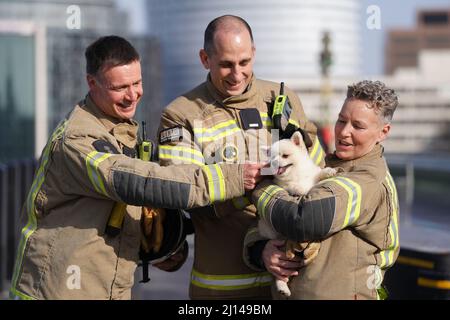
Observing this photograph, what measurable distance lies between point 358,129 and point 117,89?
1.23 meters

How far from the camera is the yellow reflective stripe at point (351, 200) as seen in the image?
12.5 feet

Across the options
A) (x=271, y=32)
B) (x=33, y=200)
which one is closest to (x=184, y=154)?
(x=33, y=200)

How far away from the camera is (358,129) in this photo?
414cm

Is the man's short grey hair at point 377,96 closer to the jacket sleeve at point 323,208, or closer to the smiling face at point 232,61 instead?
the jacket sleeve at point 323,208

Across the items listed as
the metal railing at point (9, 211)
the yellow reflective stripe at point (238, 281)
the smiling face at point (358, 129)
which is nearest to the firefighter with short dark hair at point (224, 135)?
the yellow reflective stripe at point (238, 281)

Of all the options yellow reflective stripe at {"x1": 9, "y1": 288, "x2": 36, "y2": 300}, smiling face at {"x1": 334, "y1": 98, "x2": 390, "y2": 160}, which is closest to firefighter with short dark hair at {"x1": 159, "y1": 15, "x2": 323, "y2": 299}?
smiling face at {"x1": 334, "y1": 98, "x2": 390, "y2": 160}

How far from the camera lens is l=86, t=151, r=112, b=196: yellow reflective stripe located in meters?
3.97

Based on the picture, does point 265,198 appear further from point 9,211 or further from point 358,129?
point 9,211

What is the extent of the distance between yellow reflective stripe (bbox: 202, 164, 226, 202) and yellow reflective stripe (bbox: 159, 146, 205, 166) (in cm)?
38

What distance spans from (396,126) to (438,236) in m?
117

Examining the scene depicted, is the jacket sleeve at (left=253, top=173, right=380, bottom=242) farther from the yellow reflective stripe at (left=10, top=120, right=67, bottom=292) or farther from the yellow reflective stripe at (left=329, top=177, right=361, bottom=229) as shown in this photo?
the yellow reflective stripe at (left=10, top=120, right=67, bottom=292)

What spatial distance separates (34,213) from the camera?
416 centimetres
